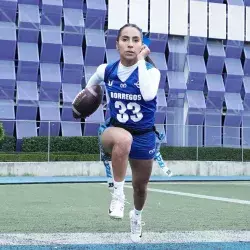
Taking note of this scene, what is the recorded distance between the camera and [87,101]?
4.50 m

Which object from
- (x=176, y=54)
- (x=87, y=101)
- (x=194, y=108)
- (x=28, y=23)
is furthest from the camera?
(x=176, y=54)

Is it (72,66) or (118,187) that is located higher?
(72,66)

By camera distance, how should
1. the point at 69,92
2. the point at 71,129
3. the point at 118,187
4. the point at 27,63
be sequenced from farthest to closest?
the point at 69,92, the point at 27,63, the point at 71,129, the point at 118,187

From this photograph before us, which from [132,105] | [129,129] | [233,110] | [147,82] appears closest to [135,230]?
[129,129]

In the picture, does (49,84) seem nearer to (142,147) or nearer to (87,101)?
(87,101)

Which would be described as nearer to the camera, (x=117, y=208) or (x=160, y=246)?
(x=117, y=208)

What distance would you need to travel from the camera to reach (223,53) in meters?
26.0

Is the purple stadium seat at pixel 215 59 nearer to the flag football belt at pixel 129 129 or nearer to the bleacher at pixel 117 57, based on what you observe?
the bleacher at pixel 117 57

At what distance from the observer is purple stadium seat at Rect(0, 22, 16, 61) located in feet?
72.3

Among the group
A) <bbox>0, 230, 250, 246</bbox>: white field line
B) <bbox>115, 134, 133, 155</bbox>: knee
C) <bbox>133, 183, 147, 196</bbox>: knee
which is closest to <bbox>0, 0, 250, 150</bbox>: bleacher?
<bbox>0, 230, 250, 246</bbox>: white field line

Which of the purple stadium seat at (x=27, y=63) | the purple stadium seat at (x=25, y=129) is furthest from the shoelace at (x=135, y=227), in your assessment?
the purple stadium seat at (x=27, y=63)

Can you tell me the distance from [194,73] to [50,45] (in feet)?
23.2

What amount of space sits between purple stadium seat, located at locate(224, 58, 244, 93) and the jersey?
22.1 metres

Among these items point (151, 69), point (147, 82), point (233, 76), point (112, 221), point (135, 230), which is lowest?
point (112, 221)
